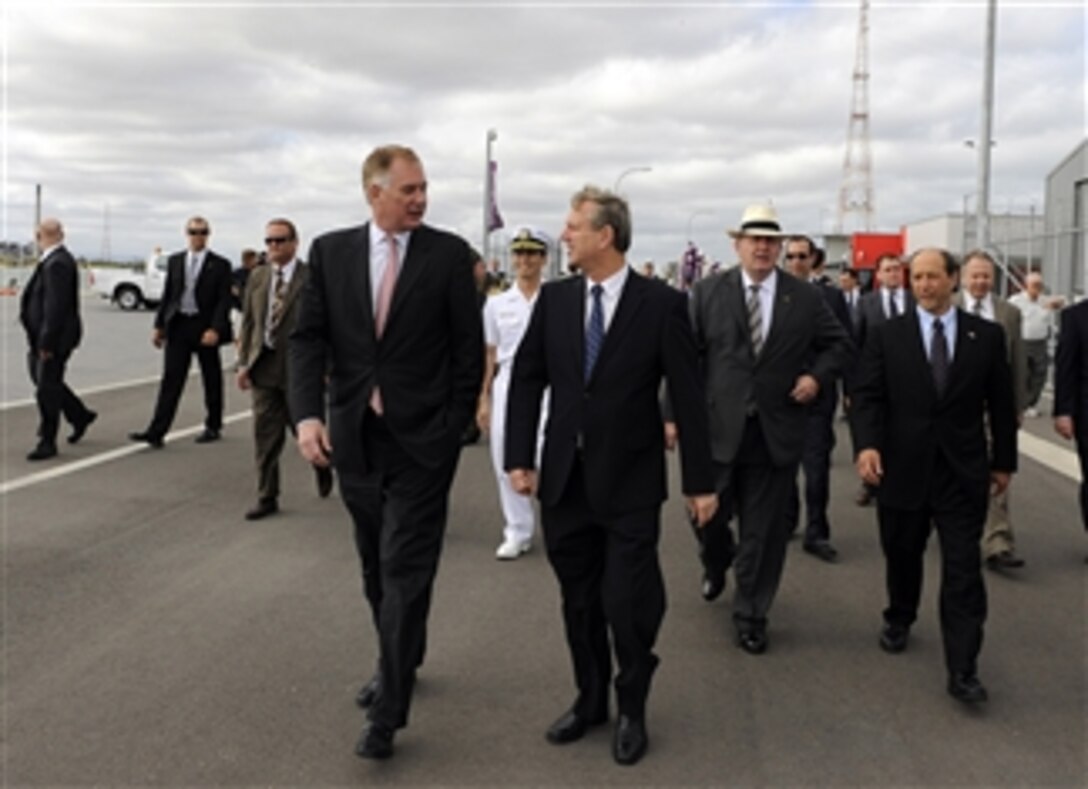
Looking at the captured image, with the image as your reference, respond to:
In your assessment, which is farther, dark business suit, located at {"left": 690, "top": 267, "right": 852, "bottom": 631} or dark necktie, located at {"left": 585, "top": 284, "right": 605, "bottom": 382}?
dark business suit, located at {"left": 690, "top": 267, "right": 852, "bottom": 631}

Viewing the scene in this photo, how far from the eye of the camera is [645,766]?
3.59 metres

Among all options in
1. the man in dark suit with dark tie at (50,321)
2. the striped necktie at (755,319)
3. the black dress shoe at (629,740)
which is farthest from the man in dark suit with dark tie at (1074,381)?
the man in dark suit with dark tie at (50,321)

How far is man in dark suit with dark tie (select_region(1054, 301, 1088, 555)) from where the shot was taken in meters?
5.81

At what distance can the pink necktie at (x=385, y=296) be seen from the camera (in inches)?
147

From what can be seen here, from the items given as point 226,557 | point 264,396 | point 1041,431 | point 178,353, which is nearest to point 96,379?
point 178,353

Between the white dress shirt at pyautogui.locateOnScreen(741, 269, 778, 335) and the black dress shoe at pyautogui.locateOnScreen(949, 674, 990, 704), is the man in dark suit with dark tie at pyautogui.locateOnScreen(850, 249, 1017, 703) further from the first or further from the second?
the white dress shirt at pyautogui.locateOnScreen(741, 269, 778, 335)

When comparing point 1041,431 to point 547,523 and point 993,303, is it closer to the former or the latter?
point 993,303

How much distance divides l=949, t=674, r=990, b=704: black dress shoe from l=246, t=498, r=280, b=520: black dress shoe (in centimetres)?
474

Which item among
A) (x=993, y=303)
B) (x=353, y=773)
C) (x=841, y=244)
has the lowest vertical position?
(x=353, y=773)

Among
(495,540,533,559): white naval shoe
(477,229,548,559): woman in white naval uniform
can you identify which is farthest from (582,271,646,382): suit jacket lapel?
(495,540,533,559): white naval shoe

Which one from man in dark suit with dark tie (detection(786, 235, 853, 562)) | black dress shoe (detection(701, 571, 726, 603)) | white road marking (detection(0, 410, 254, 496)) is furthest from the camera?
white road marking (detection(0, 410, 254, 496))

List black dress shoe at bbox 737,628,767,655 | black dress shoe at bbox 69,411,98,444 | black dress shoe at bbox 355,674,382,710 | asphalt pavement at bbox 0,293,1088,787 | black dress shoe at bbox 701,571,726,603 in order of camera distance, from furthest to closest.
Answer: black dress shoe at bbox 69,411,98,444, black dress shoe at bbox 701,571,726,603, black dress shoe at bbox 737,628,767,655, black dress shoe at bbox 355,674,382,710, asphalt pavement at bbox 0,293,1088,787

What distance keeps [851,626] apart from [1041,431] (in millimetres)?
8180

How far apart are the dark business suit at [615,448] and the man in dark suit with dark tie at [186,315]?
6.79 meters
